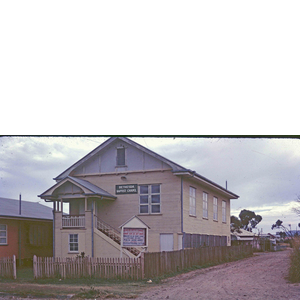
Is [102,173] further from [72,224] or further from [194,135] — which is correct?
[194,135]

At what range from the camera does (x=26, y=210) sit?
18141 millimetres

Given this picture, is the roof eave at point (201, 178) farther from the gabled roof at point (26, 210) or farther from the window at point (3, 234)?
the window at point (3, 234)

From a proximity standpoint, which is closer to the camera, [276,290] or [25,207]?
[276,290]

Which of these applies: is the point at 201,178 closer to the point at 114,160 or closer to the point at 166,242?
the point at 166,242

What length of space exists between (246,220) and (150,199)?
135 inches

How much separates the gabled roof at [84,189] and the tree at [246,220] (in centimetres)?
444

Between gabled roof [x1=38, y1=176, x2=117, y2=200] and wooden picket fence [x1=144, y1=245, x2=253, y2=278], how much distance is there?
273cm

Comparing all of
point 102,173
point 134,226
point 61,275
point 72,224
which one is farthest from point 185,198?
point 61,275

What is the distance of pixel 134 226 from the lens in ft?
54.7

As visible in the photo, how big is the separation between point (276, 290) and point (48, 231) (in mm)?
8667

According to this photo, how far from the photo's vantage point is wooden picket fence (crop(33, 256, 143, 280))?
55.2 feet

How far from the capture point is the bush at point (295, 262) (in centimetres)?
1599

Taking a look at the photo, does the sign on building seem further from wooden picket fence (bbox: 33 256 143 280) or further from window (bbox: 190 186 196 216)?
wooden picket fence (bbox: 33 256 143 280)

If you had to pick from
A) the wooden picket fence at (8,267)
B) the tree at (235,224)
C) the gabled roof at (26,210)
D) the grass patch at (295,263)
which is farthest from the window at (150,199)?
the wooden picket fence at (8,267)
